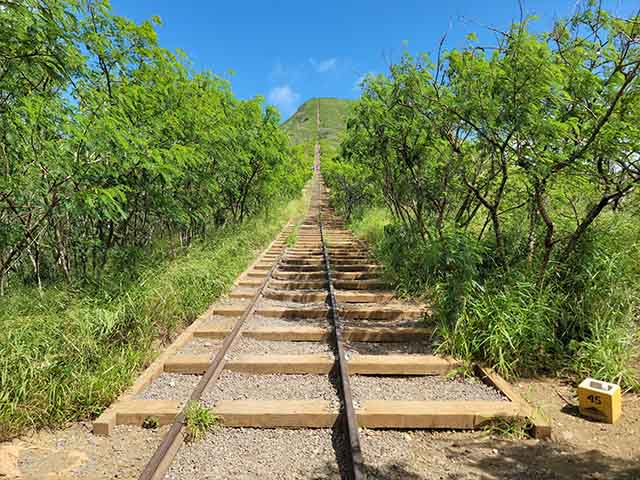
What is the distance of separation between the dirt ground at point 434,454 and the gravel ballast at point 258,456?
299 mm

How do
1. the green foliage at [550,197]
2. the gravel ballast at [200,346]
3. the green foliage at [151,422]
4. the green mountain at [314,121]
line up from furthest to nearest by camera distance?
the green mountain at [314,121] → the gravel ballast at [200,346] → the green foliage at [550,197] → the green foliage at [151,422]

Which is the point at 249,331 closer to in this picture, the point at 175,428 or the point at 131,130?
the point at 175,428

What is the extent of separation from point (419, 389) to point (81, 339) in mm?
3532

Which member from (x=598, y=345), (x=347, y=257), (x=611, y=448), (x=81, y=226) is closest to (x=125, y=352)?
(x=81, y=226)

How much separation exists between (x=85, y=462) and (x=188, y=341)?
246 cm

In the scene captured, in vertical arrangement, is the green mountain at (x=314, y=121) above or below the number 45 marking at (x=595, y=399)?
above

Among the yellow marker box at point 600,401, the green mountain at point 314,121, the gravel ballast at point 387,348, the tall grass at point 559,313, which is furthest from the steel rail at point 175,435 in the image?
the green mountain at point 314,121

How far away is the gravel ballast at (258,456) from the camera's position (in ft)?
9.30

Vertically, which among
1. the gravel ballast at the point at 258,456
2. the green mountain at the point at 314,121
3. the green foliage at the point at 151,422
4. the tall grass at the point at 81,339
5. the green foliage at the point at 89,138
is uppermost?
the green mountain at the point at 314,121

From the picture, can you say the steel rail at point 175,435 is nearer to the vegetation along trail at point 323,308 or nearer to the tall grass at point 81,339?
the vegetation along trail at point 323,308

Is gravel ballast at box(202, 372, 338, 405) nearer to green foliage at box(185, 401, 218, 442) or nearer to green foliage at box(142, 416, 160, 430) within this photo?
green foliage at box(185, 401, 218, 442)

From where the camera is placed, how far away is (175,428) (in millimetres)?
3150

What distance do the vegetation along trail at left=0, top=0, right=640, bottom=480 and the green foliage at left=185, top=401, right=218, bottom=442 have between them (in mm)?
16

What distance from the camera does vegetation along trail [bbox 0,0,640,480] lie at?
10.4 ft
